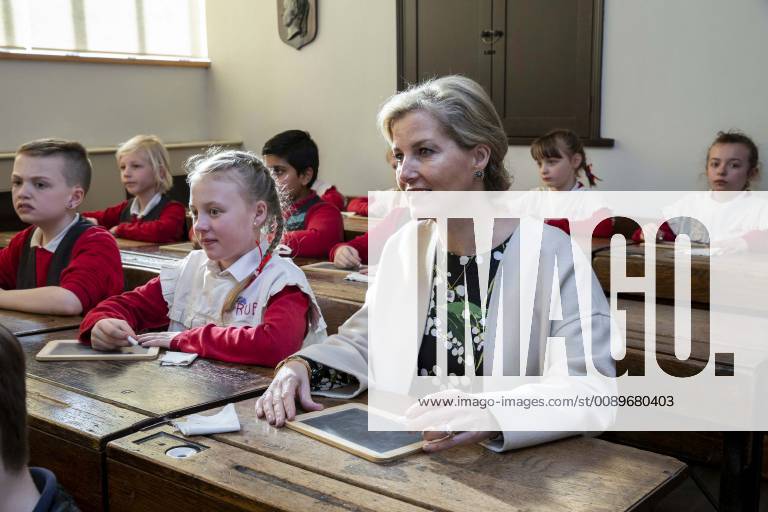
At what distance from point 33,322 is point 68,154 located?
699 mm

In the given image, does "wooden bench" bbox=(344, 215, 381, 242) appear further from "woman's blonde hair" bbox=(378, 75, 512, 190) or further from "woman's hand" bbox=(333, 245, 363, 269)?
"woman's blonde hair" bbox=(378, 75, 512, 190)

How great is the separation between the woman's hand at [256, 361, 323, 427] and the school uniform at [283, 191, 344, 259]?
2.25 metres

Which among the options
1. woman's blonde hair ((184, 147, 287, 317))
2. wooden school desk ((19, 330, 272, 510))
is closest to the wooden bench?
woman's blonde hair ((184, 147, 287, 317))

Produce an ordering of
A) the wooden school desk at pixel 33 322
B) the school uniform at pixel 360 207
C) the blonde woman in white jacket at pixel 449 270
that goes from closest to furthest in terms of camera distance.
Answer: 1. the blonde woman in white jacket at pixel 449 270
2. the wooden school desk at pixel 33 322
3. the school uniform at pixel 360 207

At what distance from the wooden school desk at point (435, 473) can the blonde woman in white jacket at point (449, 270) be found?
0.50 ft

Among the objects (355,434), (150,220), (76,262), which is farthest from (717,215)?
(355,434)

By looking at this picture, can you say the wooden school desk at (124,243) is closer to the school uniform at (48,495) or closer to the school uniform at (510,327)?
the school uniform at (510,327)

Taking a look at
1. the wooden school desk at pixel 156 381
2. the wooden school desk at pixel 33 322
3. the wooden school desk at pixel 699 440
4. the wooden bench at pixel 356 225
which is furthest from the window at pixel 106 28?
the wooden school desk at pixel 699 440

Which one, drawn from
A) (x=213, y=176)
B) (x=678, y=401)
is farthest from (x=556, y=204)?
(x=213, y=176)

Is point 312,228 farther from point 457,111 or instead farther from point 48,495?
point 48,495

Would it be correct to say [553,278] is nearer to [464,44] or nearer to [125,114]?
[464,44]

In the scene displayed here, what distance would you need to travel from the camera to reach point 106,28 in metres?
6.87

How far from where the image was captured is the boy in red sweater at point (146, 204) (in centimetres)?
484

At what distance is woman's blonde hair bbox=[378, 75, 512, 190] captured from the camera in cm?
182
